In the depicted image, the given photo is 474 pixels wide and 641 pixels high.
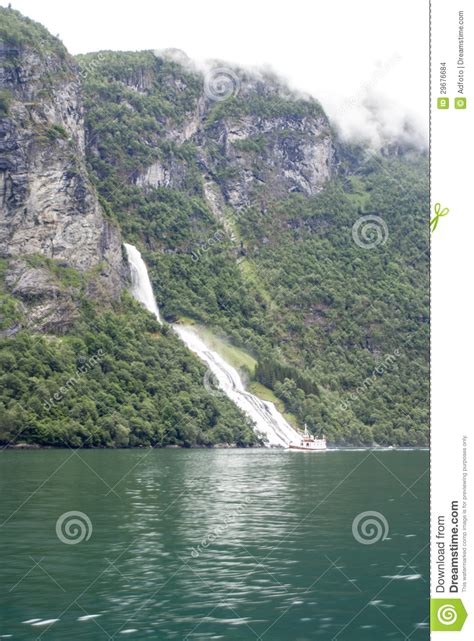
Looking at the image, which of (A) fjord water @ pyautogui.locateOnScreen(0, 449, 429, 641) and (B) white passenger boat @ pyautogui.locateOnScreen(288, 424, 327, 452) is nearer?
(A) fjord water @ pyautogui.locateOnScreen(0, 449, 429, 641)

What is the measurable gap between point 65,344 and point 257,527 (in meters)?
145

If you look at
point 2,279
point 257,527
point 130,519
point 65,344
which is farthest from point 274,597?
point 2,279

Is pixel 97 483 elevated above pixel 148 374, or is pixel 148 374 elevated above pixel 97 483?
pixel 97 483

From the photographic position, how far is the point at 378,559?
111 ft

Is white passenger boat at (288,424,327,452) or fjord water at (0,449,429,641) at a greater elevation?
fjord water at (0,449,429,641)

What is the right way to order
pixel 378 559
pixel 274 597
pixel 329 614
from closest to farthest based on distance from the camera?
pixel 329 614, pixel 274 597, pixel 378 559

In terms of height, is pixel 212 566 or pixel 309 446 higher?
pixel 212 566

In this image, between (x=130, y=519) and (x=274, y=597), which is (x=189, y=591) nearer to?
(x=274, y=597)

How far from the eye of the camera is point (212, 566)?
3241 centimetres

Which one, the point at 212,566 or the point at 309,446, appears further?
the point at 309,446

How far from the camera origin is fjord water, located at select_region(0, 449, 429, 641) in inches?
935

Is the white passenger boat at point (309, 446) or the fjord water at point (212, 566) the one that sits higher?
the fjord water at point (212, 566)

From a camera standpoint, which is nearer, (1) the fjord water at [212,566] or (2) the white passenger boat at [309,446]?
(1) the fjord water at [212,566]

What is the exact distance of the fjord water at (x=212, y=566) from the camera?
77.9ft
